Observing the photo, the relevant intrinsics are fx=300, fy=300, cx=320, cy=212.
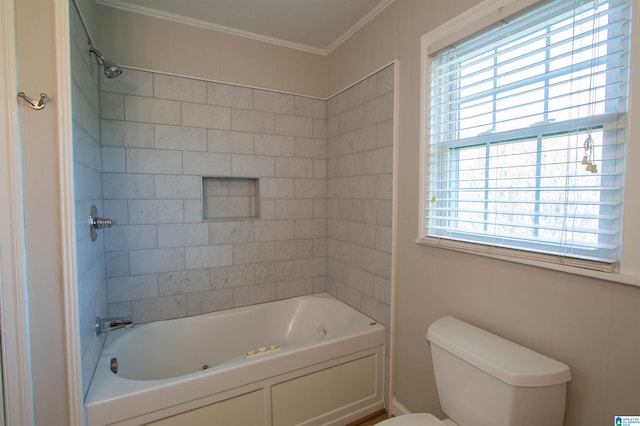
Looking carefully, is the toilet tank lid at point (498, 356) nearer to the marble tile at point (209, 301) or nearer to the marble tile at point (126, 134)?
the marble tile at point (209, 301)

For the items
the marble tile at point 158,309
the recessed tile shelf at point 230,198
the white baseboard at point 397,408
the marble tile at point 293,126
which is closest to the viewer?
the white baseboard at point 397,408

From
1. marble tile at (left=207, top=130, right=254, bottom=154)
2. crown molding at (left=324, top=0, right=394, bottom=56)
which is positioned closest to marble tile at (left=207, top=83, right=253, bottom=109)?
marble tile at (left=207, top=130, right=254, bottom=154)

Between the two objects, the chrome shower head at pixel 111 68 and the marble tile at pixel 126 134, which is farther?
the marble tile at pixel 126 134

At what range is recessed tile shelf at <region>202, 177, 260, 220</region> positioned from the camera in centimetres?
239

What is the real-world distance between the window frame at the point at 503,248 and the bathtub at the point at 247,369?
95 cm

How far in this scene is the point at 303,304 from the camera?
2594 millimetres

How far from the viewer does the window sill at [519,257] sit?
98cm

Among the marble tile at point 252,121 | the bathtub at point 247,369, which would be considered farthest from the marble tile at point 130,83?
the bathtub at point 247,369

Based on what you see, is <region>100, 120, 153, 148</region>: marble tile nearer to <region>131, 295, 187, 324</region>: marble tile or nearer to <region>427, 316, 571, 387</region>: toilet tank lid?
<region>131, 295, 187, 324</region>: marble tile

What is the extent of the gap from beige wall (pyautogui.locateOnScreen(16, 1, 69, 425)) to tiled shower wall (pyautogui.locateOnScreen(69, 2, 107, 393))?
8cm

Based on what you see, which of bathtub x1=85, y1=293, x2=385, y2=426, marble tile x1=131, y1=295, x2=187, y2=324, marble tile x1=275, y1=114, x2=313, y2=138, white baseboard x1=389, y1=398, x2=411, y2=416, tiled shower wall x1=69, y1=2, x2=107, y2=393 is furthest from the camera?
marble tile x1=275, y1=114, x2=313, y2=138

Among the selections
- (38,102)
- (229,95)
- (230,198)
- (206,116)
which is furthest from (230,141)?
(38,102)

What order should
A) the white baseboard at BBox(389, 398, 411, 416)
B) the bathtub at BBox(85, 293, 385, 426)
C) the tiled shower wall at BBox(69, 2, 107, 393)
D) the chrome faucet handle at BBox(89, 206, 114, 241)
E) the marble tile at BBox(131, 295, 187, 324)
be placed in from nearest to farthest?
the tiled shower wall at BBox(69, 2, 107, 393) → the bathtub at BBox(85, 293, 385, 426) → the chrome faucet handle at BBox(89, 206, 114, 241) → the white baseboard at BBox(389, 398, 411, 416) → the marble tile at BBox(131, 295, 187, 324)

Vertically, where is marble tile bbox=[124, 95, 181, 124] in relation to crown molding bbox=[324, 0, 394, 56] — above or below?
below
